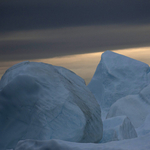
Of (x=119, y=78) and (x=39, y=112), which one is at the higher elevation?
(x=39, y=112)

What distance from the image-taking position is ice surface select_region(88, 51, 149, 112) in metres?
9.66

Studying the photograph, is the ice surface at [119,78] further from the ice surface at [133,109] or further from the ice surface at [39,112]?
the ice surface at [39,112]

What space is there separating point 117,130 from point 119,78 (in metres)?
6.11

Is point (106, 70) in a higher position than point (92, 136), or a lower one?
lower

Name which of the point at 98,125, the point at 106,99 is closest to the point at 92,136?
the point at 98,125

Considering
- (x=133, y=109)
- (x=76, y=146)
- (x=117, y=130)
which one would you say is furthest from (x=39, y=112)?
(x=133, y=109)

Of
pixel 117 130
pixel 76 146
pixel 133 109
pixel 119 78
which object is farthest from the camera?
pixel 119 78

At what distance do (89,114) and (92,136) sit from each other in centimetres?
34

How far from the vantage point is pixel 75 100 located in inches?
134

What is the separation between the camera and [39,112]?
313 cm

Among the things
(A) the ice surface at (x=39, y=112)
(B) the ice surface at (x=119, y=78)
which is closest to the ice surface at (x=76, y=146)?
(A) the ice surface at (x=39, y=112)

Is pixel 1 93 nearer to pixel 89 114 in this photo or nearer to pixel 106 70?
pixel 89 114

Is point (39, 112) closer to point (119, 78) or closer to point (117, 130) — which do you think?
point (117, 130)

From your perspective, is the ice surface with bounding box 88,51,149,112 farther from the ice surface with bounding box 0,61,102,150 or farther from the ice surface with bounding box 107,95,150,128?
the ice surface with bounding box 0,61,102,150
